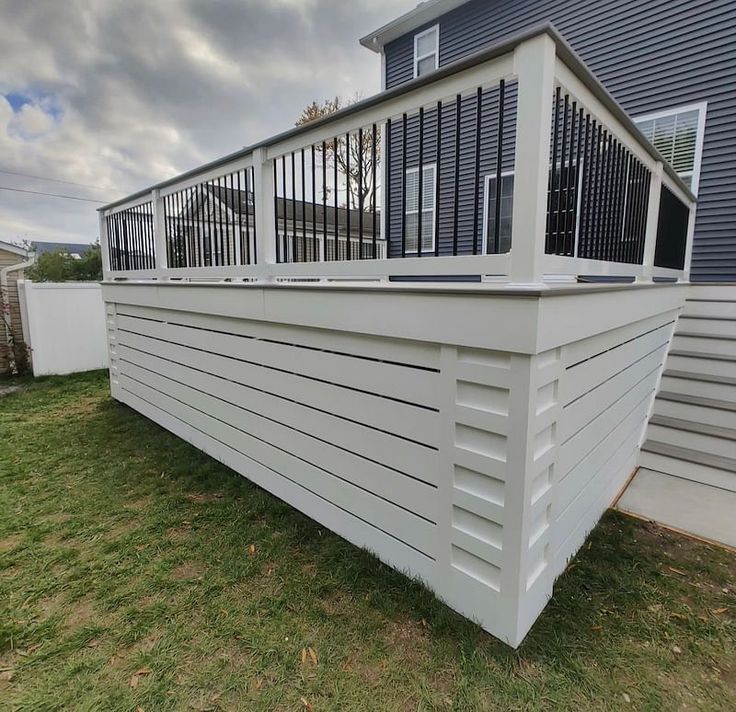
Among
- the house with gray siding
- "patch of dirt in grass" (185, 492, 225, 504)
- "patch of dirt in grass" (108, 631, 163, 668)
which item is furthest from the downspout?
"patch of dirt in grass" (108, 631, 163, 668)

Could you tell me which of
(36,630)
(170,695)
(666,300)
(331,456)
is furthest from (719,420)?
(36,630)

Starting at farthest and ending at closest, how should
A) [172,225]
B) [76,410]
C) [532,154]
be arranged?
[76,410]
[172,225]
[532,154]

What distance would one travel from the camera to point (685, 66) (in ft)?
17.3

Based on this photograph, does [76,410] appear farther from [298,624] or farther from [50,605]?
[298,624]

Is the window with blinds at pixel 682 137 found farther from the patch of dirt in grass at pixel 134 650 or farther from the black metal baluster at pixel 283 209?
the patch of dirt in grass at pixel 134 650

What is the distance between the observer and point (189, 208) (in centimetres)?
362

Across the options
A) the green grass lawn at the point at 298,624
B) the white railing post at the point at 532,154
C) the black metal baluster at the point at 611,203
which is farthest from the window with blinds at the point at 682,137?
the white railing post at the point at 532,154

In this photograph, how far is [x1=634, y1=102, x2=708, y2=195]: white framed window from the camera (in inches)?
206

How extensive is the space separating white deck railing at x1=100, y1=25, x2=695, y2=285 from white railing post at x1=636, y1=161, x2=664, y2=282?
0.01 metres

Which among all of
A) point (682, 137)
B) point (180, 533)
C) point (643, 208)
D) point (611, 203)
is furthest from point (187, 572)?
point (682, 137)

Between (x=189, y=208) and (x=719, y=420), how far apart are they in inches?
180

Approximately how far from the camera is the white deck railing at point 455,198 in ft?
4.85

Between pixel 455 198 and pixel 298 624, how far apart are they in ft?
6.38

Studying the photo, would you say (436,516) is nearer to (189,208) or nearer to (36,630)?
(36,630)
